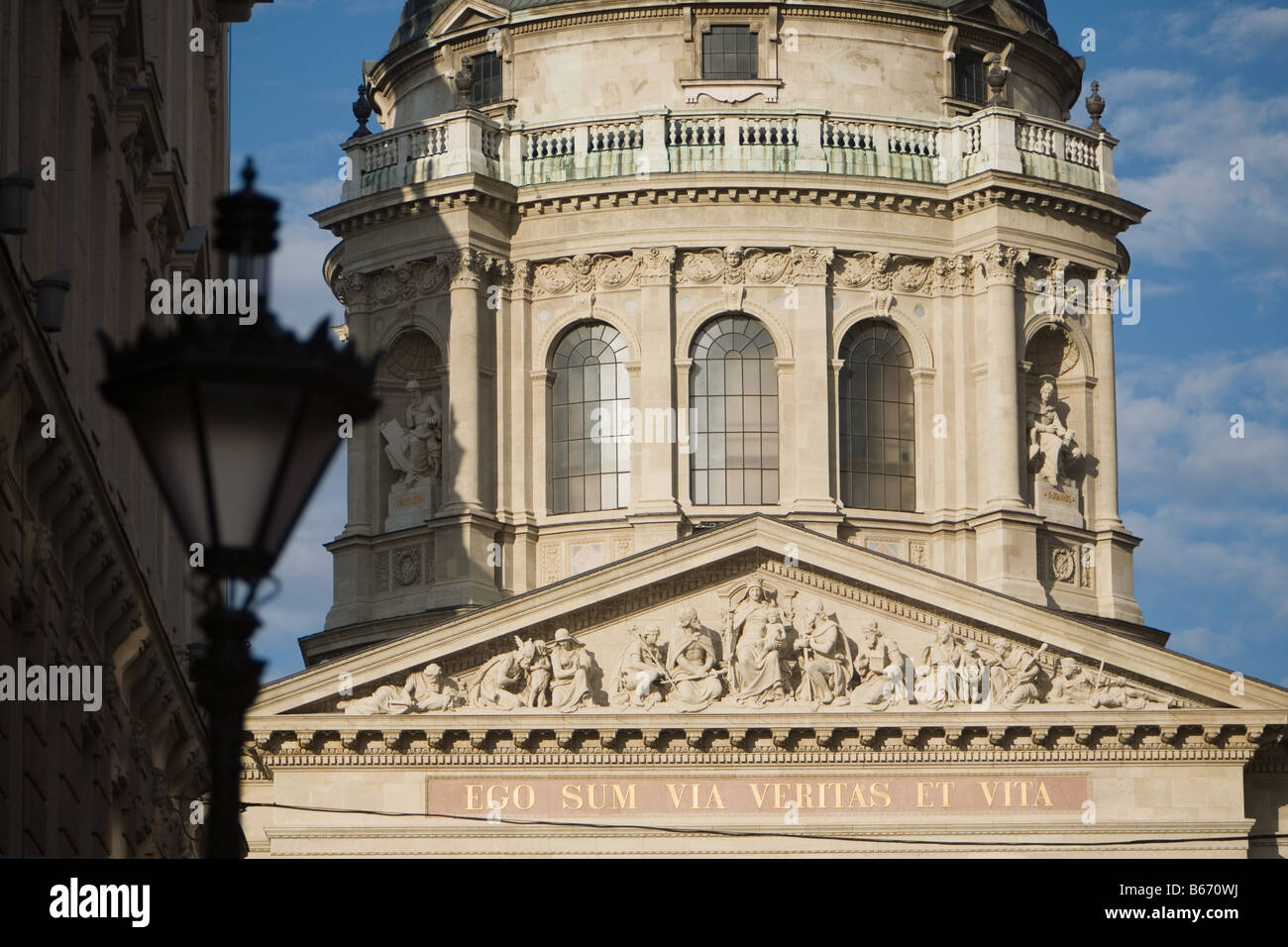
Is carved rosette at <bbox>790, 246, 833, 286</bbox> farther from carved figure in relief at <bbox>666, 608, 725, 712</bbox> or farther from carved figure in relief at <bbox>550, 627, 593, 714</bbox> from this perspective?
carved figure in relief at <bbox>550, 627, 593, 714</bbox>

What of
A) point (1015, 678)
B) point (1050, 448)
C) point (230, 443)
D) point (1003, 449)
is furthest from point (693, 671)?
point (230, 443)

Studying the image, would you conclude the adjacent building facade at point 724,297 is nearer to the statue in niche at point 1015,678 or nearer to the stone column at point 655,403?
the stone column at point 655,403

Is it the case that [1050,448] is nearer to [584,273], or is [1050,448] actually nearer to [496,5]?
[584,273]

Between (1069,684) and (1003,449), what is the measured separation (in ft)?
41.0

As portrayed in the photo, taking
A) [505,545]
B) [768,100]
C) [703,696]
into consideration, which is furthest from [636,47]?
[703,696]

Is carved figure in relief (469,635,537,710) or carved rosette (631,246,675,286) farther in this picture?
carved rosette (631,246,675,286)

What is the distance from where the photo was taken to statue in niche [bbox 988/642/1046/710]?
152 ft

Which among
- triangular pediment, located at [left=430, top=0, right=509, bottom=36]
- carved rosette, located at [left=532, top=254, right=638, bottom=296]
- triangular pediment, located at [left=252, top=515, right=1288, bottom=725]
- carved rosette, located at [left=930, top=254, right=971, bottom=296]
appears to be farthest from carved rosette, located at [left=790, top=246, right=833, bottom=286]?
triangular pediment, located at [left=252, top=515, right=1288, bottom=725]

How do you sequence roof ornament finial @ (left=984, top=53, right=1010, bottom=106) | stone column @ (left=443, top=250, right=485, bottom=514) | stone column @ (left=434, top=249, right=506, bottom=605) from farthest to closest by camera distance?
roof ornament finial @ (left=984, top=53, right=1010, bottom=106)
stone column @ (left=443, top=250, right=485, bottom=514)
stone column @ (left=434, top=249, right=506, bottom=605)

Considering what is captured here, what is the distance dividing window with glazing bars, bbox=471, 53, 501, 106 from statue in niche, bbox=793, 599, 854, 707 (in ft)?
64.8

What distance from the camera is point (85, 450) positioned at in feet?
72.4

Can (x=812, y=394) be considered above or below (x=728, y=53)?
below

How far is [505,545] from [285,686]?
13.4 metres
